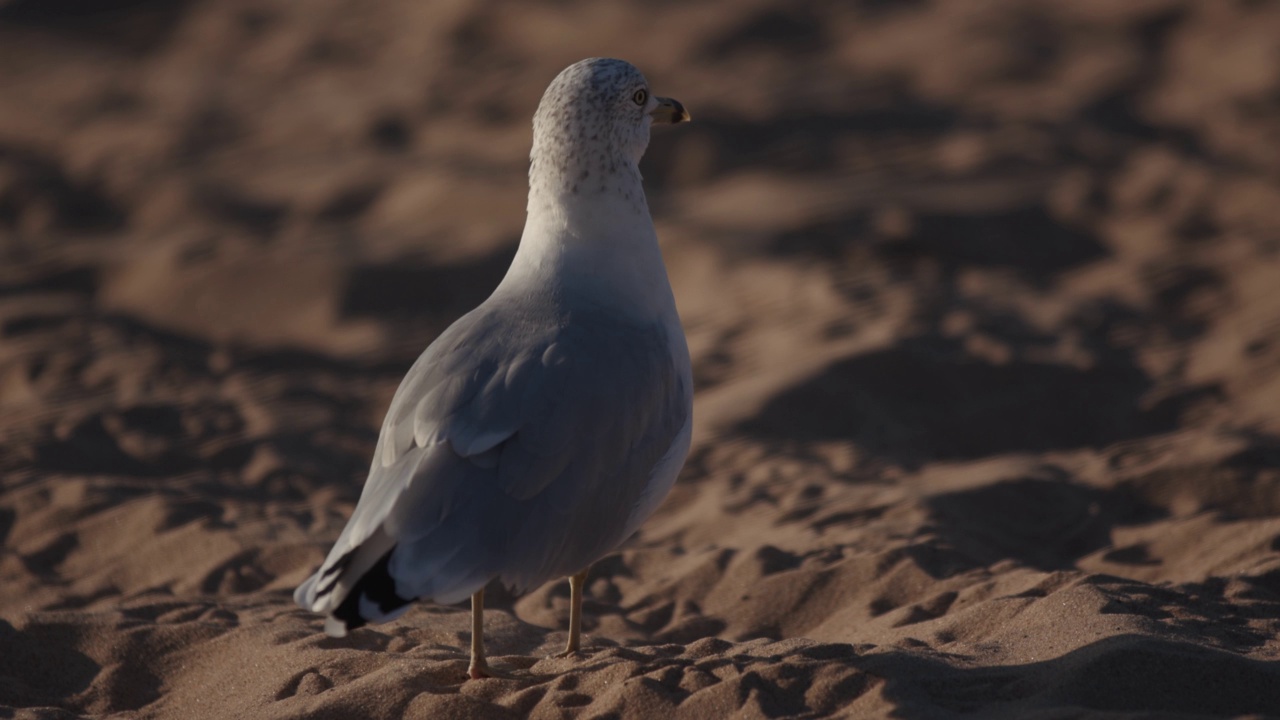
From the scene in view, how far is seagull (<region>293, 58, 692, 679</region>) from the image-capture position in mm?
3447

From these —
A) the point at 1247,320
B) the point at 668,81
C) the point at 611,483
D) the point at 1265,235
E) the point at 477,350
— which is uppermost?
the point at 668,81

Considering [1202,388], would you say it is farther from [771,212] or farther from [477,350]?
[477,350]

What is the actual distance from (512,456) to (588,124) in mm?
1314

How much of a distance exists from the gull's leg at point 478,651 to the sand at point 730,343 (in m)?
0.07

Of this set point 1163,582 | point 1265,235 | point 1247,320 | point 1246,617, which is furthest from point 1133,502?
point 1265,235

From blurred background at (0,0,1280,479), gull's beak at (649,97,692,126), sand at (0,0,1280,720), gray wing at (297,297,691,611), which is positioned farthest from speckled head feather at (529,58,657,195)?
blurred background at (0,0,1280,479)

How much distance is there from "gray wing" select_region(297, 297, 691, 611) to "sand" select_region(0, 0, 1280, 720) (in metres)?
0.45

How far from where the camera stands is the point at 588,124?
4.48 m

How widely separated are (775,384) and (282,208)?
501 cm

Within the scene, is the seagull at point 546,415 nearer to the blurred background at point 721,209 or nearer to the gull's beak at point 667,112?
the gull's beak at point 667,112

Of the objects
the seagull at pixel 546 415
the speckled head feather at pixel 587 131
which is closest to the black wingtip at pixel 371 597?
the seagull at pixel 546 415

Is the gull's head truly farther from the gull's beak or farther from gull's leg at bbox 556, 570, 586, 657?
gull's leg at bbox 556, 570, 586, 657

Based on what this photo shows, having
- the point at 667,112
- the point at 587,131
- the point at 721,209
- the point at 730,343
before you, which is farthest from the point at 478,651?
the point at 721,209

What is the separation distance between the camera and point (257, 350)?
28.2 ft
